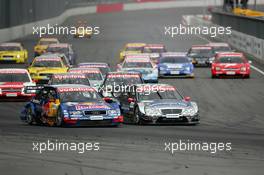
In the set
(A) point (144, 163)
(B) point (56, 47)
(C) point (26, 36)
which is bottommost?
(C) point (26, 36)

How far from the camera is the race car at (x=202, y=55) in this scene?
6031cm

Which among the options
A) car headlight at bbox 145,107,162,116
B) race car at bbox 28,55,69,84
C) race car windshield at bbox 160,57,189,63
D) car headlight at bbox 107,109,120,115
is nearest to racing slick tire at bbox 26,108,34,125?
car headlight at bbox 107,109,120,115

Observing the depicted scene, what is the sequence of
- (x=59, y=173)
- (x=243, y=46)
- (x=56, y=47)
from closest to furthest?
(x=59, y=173), (x=56, y=47), (x=243, y=46)

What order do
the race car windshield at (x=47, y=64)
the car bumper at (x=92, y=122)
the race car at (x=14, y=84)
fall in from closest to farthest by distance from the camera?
the car bumper at (x=92, y=122), the race car at (x=14, y=84), the race car windshield at (x=47, y=64)

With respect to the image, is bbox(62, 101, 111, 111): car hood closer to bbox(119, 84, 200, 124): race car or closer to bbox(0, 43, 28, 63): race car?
bbox(119, 84, 200, 124): race car

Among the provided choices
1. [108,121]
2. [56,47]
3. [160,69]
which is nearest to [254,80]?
[160,69]

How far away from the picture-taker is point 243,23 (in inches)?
2827

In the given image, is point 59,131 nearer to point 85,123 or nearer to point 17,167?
point 85,123

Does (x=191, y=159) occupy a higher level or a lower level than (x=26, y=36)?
higher

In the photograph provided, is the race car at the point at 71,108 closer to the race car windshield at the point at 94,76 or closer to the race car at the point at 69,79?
the race car at the point at 69,79

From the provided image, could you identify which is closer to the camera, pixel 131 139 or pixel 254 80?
pixel 131 139

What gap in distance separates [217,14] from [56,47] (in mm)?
41235

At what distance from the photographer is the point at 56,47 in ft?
202

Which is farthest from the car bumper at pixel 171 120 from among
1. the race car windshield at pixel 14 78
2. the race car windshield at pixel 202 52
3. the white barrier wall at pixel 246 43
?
the race car windshield at pixel 202 52
